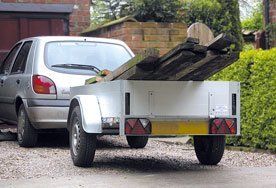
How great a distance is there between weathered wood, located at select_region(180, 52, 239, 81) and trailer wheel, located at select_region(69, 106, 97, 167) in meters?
1.33

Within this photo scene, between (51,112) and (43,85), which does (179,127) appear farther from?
(43,85)

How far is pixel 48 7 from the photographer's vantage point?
14.4 metres

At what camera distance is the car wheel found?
990 centimetres

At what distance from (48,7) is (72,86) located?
5.31 metres

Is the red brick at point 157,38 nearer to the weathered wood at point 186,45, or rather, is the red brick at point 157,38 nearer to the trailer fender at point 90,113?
the trailer fender at point 90,113

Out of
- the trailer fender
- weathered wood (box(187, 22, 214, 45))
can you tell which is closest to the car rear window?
the trailer fender

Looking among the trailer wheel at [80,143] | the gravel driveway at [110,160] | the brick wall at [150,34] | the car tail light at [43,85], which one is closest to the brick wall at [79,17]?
the brick wall at [150,34]

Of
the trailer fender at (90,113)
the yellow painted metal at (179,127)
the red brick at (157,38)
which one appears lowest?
the yellow painted metal at (179,127)

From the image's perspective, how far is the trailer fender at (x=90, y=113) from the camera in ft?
25.1

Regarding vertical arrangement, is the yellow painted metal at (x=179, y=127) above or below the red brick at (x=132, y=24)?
below

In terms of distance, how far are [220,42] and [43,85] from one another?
3.54 metres

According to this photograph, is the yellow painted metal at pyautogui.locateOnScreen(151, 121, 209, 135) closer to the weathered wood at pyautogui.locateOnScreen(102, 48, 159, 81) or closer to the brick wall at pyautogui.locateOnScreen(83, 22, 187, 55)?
the weathered wood at pyautogui.locateOnScreen(102, 48, 159, 81)

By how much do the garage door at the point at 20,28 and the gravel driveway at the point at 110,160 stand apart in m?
3.68

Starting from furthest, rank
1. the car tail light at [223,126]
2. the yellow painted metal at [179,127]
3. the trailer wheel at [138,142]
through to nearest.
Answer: the trailer wheel at [138,142], the car tail light at [223,126], the yellow painted metal at [179,127]
